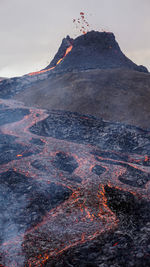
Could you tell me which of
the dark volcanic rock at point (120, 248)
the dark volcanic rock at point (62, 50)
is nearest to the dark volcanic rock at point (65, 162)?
the dark volcanic rock at point (120, 248)

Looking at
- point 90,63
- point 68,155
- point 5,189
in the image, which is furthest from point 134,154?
point 90,63

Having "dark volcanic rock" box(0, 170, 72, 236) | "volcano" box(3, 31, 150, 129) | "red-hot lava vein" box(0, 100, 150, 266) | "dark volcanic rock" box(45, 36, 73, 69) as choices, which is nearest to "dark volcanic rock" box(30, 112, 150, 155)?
"red-hot lava vein" box(0, 100, 150, 266)

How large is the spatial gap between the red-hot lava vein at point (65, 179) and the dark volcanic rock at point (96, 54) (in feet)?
81.6

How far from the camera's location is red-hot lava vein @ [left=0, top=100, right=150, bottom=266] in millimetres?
8273

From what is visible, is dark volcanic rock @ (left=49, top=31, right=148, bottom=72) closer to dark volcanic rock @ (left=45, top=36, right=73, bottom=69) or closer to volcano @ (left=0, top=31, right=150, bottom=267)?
dark volcanic rock @ (left=45, top=36, right=73, bottom=69)

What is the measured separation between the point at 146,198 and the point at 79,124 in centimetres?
1072

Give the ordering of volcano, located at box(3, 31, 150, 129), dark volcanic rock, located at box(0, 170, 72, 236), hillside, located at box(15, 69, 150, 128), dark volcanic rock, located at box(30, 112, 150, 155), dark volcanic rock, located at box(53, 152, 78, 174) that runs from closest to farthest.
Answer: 1. dark volcanic rock, located at box(0, 170, 72, 236)
2. dark volcanic rock, located at box(53, 152, 78, 174)
3. dark volcanic rock, located at box(30, 112, 150, 155)
4. hillside, located at box(15, 69, 150, 128)
5. volcano, located at box(3, 31, 150, 129)

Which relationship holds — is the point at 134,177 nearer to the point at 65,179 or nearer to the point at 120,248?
the point at 65,179

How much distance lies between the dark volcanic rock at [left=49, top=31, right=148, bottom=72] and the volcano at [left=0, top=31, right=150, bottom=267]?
15.9 m

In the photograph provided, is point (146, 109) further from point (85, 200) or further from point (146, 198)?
point (85, 200)

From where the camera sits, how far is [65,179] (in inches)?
468

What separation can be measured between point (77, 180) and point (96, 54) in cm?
3781

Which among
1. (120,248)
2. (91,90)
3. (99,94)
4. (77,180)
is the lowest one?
(120,248)

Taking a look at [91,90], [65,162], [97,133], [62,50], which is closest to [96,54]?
[62,50]
